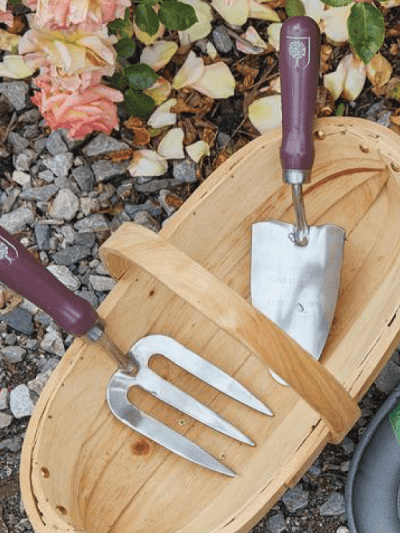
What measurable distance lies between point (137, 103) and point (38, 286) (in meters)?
0.36

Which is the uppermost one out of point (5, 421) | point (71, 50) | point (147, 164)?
point (71, 50)

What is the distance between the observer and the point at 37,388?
1153 millimetres

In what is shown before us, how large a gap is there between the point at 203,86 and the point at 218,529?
545 millimetres

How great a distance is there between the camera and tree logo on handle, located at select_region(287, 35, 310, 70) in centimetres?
95

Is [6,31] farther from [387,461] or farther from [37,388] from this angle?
[387,461]

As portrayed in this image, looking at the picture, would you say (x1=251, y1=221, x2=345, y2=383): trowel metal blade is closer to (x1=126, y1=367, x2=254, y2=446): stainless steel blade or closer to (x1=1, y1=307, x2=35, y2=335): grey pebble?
(x1=126, y1=367, x2=254, y2=446): stainless steel blade

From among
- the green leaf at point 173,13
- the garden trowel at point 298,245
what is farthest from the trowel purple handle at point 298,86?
the green leaf at point 173,13

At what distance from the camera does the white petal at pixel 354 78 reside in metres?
1.21

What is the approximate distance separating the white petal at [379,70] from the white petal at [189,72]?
20cm

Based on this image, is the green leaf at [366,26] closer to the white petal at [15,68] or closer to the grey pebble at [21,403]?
the white petal at [15,68]

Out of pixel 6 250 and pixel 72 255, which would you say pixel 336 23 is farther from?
pixel 6 250

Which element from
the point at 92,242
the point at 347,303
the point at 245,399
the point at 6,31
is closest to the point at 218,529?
the point at 245,399

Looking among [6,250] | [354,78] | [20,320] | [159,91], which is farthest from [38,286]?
[354,78]

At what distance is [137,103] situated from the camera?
3.87 feet
